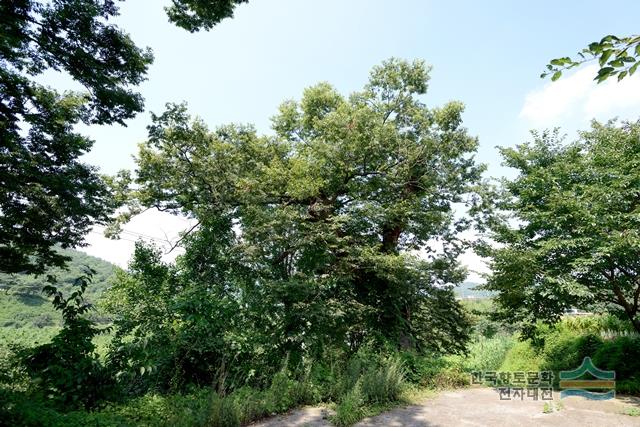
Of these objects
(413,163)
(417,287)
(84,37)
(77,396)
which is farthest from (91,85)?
(417,287)

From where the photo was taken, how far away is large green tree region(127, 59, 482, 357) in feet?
30.2

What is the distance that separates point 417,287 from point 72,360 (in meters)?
8.33

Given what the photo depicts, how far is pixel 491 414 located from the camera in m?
5.44

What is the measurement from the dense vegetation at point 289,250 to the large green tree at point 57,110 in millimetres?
45

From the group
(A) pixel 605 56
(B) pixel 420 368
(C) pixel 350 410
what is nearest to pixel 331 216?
(B) pixel 420 368

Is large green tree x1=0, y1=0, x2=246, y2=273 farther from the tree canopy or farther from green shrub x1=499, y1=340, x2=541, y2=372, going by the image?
green shrub x1=499, y1=340, x2=541, y2=372

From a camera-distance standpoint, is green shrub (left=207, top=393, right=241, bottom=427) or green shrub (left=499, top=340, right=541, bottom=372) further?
green shrub (left=499, top=340, right=541, bottom=372)

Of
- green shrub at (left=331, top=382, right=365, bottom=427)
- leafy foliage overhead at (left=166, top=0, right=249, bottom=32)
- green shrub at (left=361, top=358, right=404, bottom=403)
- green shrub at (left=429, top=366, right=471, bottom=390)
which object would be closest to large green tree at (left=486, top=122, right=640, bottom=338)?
green shrub at (left=429, top=366, right=471, bottom=390)

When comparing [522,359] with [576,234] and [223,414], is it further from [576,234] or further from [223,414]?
[223,414]

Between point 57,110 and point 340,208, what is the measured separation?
355 inches

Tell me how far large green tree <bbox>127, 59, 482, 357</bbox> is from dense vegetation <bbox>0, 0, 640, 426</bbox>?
63mm

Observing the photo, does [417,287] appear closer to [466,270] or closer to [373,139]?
[466,270]

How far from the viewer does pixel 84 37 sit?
21.1ft

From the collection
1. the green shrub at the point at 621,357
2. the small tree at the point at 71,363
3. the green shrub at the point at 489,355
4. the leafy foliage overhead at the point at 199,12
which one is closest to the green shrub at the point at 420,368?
the green shrub at the point at 489,355
